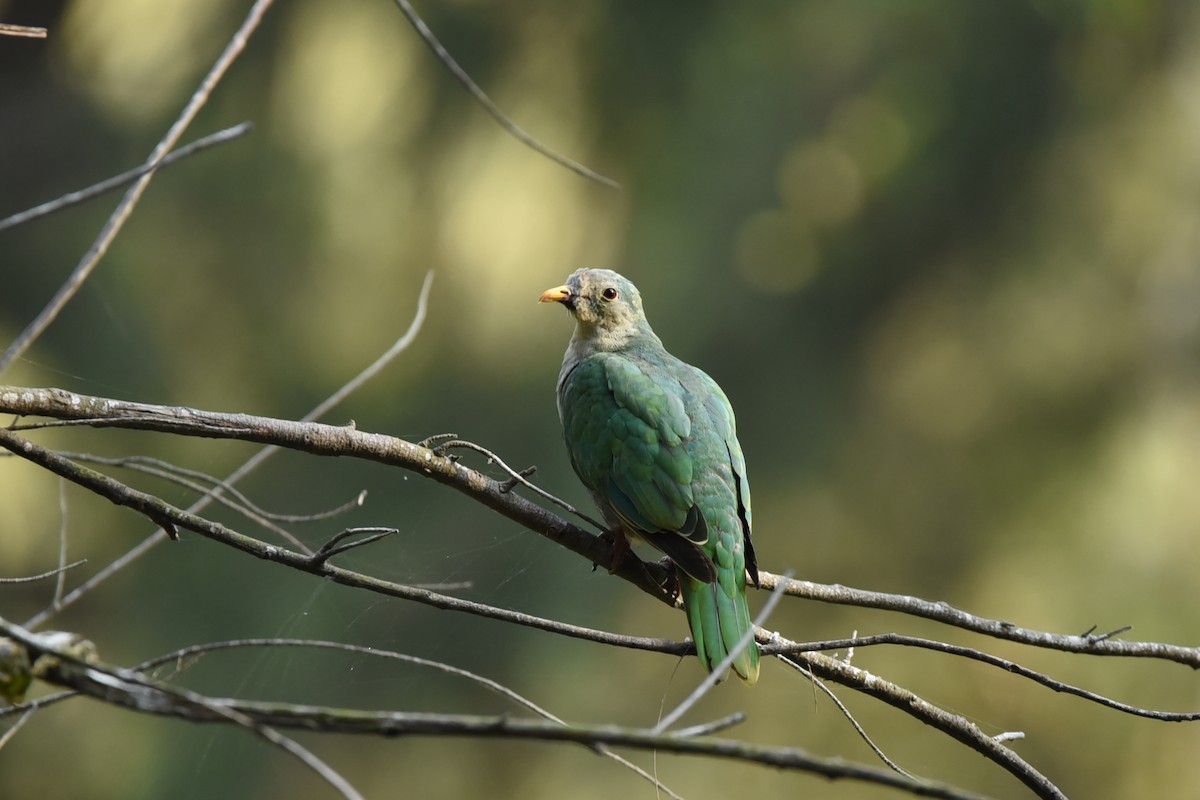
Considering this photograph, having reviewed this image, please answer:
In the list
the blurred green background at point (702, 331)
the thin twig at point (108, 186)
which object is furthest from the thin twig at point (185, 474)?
the blurred green background at point (702, 331)

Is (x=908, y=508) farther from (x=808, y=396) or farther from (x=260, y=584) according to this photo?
(x=260, y=584)

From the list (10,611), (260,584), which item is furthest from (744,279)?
(10,611)

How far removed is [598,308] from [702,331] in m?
3.06

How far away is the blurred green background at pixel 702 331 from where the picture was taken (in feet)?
21.2

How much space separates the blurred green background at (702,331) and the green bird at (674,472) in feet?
9.64

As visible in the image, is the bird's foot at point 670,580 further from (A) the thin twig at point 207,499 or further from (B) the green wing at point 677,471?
(A) the thin twig at point 207,499

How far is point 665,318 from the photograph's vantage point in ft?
22.9

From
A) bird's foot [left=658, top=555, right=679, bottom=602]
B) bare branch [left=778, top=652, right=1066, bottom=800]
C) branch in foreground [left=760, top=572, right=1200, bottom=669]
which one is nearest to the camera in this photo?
bare branch [left=778, top=652, right=1066, bottom=800]

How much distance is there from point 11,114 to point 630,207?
5.31 m

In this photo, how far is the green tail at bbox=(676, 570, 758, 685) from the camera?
2.68 m

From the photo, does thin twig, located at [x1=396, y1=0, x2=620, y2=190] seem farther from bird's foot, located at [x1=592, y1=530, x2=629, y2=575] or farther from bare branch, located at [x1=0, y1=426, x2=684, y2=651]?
bird's foot, located at [x1=592, y1=530, x2=629, y2=575]

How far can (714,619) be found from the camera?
279 centimetres

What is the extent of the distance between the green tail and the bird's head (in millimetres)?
1257

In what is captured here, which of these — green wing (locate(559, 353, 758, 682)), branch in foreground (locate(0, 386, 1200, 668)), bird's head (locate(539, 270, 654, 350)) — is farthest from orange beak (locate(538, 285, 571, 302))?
branch in foreground (locate(0, 386, 1200, 668))
